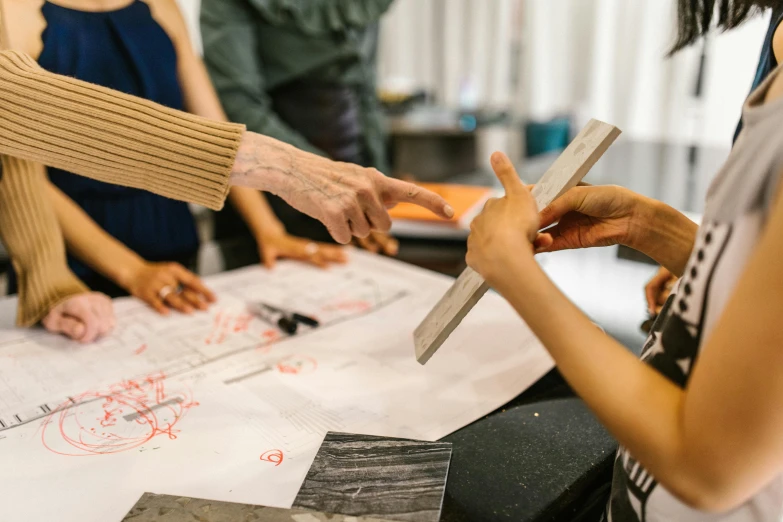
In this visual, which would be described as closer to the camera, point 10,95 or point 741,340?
point 741,340

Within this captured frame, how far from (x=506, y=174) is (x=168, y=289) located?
1.94 feet

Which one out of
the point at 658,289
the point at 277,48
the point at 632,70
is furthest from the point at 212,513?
the point at 632,70

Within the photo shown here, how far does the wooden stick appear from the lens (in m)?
0.53

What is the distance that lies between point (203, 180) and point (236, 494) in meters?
0.35

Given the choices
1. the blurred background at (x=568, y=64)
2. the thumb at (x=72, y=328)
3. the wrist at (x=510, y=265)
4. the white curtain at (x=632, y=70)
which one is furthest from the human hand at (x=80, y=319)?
the white curtain at (x=632, y=70)

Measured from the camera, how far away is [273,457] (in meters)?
0.53

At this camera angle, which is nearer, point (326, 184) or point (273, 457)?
point (273, 457)

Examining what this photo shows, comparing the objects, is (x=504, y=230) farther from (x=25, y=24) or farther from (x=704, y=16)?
(x=25, y=24)

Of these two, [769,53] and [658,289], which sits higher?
[769,53]

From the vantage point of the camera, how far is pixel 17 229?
0.84 m

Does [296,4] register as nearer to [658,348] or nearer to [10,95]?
[10,95]

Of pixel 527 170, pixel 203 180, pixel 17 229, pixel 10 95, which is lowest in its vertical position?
pixel 527 170

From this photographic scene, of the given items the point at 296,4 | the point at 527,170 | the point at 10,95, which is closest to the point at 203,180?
the point at 10,95

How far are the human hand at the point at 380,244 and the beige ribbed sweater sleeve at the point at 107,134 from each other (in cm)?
47
